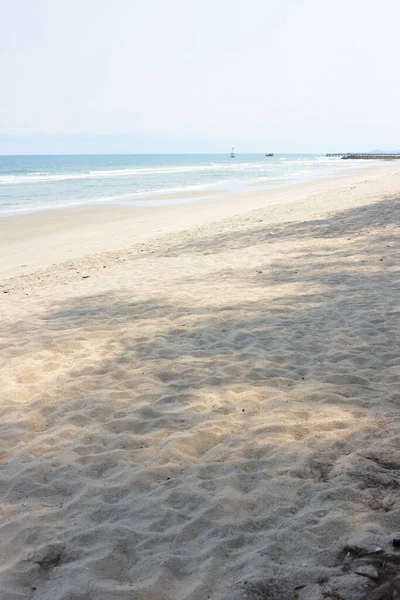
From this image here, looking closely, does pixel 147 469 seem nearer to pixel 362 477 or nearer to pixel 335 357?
pixel 362 477

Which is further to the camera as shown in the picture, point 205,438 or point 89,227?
point 89,227

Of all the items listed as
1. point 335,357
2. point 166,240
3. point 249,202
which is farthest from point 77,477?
point 249,202

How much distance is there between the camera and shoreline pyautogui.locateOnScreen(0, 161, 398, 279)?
13672 millimetres

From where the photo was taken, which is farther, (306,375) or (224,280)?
(224,280)

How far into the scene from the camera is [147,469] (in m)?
3.40

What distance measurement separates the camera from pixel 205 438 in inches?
146

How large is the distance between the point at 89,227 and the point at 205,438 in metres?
15.6

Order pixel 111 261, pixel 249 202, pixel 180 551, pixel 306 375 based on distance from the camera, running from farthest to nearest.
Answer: pixel 249 202
pixel 111 261
pixel 306 375
pixel 180 551

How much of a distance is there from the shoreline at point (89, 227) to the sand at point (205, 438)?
530cm

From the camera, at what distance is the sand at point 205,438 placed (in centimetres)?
254

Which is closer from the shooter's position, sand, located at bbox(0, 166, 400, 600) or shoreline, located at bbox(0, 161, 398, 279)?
sand, located at bbox(0, 166, 400, 600)

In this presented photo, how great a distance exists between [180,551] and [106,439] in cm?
130

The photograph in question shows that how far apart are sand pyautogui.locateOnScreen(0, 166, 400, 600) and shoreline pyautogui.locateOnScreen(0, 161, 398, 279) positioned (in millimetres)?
5302

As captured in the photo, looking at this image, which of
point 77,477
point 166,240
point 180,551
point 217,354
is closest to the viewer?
point 180,551
